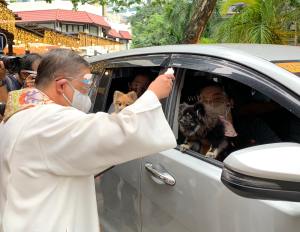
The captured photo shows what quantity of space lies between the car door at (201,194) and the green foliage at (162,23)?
6.81 metres

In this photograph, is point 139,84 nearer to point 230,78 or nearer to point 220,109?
point 220,109

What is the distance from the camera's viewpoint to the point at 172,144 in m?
1.73

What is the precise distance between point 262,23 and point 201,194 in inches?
212

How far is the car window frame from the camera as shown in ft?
5.86

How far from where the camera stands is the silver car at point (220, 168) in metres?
1.41

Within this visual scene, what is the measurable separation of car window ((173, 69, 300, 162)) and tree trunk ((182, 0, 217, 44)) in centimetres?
513

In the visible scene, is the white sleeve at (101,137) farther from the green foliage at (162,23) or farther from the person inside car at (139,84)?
the green foliage at (162,23)

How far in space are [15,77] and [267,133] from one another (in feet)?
9.71

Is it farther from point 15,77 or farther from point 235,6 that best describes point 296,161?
point 235,6

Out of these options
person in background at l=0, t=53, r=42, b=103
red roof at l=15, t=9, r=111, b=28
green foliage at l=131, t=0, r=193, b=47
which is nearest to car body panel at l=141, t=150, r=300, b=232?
person in background at l=0, t=53, r=42, b=103

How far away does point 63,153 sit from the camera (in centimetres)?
167

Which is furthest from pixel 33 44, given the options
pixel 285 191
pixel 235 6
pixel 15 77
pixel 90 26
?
pixel 90 26

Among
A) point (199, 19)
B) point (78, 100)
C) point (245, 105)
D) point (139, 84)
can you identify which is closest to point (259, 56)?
point (245, 105)

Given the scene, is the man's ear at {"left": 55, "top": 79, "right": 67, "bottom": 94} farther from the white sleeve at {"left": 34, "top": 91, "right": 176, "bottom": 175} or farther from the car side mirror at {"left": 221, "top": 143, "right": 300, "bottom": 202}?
the car side mirror at {"left": 221, "top": 143, "right": 300, "bottom": 202}
